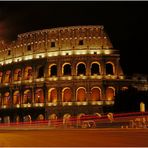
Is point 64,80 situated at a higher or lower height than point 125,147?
higher

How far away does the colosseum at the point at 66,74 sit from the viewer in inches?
1267

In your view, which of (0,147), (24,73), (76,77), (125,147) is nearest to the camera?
(125,147)

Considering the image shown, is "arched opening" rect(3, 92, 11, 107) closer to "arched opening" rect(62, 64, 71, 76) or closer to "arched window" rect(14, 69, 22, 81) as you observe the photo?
"arched window" rect(14, 69, 22, 81)

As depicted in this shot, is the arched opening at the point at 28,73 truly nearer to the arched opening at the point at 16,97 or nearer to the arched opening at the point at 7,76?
the arched opening at the point at 16,97

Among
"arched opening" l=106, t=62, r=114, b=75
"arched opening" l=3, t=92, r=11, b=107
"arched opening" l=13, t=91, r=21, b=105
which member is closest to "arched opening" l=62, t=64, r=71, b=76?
"arched opening" l=106, t=62, r=114, b=75

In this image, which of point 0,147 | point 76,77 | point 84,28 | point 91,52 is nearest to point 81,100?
point 76,77

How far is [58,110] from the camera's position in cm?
3253

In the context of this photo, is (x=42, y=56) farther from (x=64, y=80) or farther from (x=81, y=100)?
(x=81, y=100)

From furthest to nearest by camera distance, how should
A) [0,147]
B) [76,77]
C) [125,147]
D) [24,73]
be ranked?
[24,73] → [76,77] → [0,147] → [125,147]

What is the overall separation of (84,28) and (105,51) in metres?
3.01

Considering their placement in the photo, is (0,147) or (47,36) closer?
(0,147)

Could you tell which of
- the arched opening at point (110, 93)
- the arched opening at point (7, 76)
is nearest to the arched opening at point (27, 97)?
the arched opening at point (7, 76)

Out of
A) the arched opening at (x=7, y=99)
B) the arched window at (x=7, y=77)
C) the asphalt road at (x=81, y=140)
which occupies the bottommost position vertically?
the asphalt road at (x=81, y=140)

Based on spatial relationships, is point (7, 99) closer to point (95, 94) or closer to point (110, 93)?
point (95, 94)
